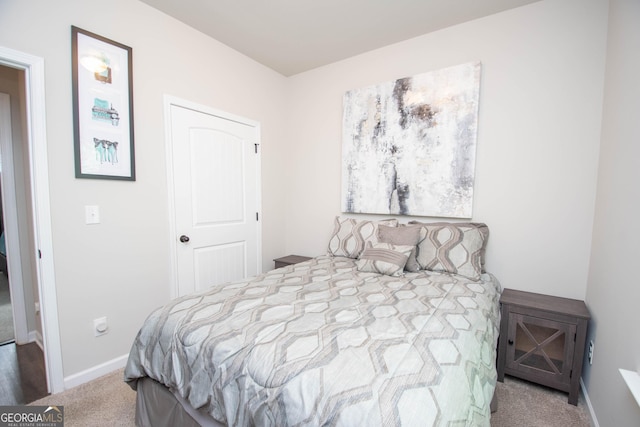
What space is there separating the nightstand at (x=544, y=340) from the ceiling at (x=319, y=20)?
2167 mm

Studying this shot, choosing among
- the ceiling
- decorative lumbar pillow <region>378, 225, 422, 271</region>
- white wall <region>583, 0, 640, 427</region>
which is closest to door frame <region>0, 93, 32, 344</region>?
the ceiling

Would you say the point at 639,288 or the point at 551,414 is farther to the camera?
the point at 551,414

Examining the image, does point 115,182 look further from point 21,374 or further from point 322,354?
point 322,354

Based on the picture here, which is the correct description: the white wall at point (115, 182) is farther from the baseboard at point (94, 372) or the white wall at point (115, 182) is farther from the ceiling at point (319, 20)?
the ceiling at point (319, 20)

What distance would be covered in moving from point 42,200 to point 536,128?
3361 millimetres

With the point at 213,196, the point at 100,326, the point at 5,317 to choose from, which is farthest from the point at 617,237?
the point at 5,317

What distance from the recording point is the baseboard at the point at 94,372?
183 centimetres

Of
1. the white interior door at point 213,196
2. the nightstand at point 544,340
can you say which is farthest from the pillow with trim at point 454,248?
the white interior door at point 213,196

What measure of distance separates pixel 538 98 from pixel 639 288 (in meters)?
1.50

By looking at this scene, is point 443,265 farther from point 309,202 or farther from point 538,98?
point 309,202

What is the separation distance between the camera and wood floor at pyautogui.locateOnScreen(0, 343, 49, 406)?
5.71 ft

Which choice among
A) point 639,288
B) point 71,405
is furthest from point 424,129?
point 71,405

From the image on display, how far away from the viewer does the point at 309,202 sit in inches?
129

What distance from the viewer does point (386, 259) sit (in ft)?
6.84
